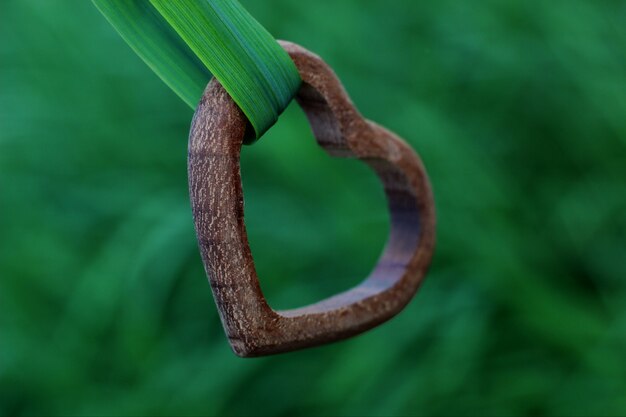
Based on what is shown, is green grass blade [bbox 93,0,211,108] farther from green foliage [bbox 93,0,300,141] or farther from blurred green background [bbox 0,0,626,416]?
blurred green background [bbox 0,0,626,416]

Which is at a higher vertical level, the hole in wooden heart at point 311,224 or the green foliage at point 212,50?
the green foliage at point 212,50

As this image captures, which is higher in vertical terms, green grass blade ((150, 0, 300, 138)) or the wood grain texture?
green grass blade ((150, 0, 300, 138))

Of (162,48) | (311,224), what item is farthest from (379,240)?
(162,48)

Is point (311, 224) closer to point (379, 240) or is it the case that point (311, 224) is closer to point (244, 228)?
point (379, 240)

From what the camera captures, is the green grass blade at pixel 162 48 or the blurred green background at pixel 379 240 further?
the blurred green background at pixel 379 240

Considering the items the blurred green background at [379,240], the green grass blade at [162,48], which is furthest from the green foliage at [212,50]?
the blurred green background at [379,240]

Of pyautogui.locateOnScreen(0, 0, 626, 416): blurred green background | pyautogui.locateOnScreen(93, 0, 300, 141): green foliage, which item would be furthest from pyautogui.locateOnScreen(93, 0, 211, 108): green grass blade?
pyautogui.locateOnScreen(0, 0, 626, 416): blurred green background

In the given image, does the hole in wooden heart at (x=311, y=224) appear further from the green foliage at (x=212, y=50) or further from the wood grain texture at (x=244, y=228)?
the green foliage at (x=212, y=50)
